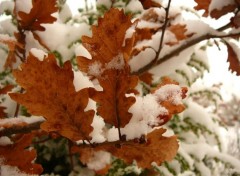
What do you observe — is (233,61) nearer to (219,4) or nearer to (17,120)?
(219,4)

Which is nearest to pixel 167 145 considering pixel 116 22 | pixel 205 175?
pixel 116 22

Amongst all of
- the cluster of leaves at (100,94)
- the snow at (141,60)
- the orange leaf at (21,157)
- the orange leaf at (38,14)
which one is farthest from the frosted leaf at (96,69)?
the snow at (141,60)

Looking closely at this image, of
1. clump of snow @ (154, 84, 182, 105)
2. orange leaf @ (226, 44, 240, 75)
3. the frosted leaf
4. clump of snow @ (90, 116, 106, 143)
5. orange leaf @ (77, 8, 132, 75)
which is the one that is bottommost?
clump of snow @ (90, 116, 106, 143)

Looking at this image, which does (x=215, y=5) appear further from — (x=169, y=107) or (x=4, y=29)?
(x=4, y=29)

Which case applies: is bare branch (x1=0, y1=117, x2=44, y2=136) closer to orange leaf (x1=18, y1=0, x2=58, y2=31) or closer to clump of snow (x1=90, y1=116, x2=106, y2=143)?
clump of snow (x1=90, y1=116, x2=106, y2=143)

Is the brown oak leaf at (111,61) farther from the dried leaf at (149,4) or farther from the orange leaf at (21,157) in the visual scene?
the dried leaf at (149,4)

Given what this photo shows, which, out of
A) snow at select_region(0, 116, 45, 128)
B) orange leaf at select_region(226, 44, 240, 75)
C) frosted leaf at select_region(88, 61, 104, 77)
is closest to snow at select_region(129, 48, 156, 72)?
orange leaf at select_region(226, 44, 240, 75)

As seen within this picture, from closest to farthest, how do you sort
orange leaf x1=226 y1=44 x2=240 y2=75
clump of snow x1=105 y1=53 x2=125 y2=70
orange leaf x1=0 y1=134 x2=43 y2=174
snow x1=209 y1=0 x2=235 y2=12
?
clump of snow x1=105 y1=53 x2=125 y2=70 → orange leaf x1=0 y1=134 x2=43 y2=174 → snow x1=209 y1=0 x2=235 y2=12 → orange leaf x1=226 y1=44 x2=240 y2=75
